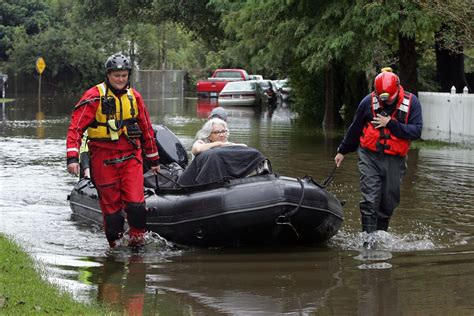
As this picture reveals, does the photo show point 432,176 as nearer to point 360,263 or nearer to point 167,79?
point 360,263

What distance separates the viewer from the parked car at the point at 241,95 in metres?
44.2

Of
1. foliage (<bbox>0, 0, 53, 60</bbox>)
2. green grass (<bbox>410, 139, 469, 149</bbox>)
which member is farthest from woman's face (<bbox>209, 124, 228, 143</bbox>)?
foliage (<bbox>0, 0, 53, 60</bbox>)

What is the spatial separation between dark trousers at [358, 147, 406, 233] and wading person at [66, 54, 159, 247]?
2.16 m

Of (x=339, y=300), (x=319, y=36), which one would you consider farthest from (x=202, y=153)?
(x=319, y=36)

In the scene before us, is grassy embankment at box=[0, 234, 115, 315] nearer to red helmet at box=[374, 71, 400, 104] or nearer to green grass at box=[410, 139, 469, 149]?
red helmet at box=[374, 71, 400, 104]

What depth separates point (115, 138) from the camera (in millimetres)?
9484

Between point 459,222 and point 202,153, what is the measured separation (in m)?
3.21

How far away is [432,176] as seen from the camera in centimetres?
1603

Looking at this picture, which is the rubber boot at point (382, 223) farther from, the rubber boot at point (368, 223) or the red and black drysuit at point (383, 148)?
the rubber boot at point (368, 223)

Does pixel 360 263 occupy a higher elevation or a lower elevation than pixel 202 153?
lower

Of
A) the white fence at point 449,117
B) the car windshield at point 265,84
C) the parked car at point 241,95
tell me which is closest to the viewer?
the white fence at point 449,117

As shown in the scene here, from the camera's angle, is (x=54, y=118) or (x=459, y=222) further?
(x=54, y=118)

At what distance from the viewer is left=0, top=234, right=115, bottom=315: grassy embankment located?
667 centimetres

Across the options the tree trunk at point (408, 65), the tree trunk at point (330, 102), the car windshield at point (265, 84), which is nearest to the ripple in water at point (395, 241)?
the tree trunk at point (408, 65)
